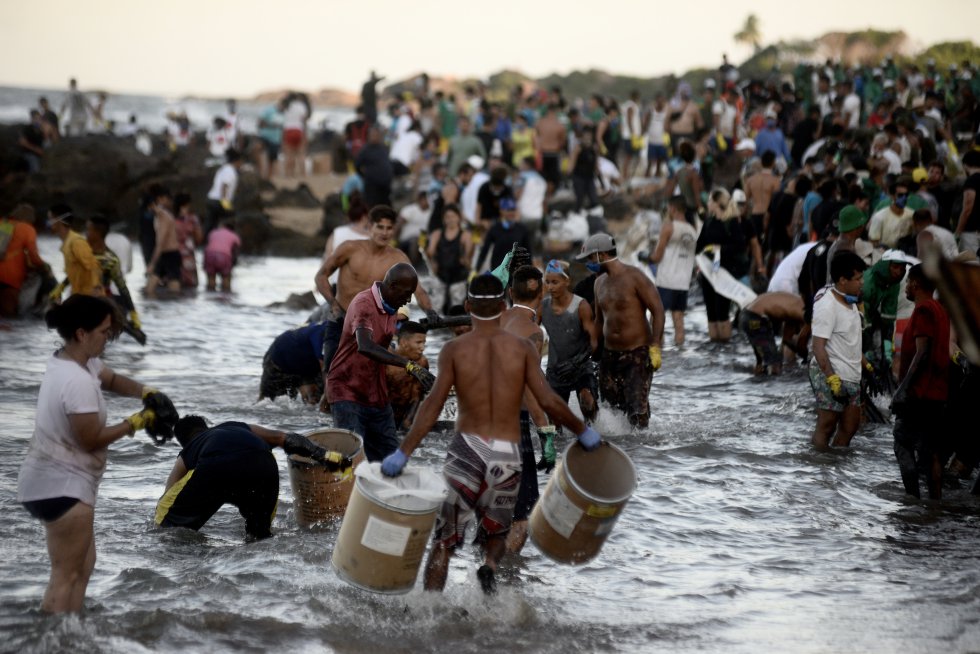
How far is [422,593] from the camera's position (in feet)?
19.6

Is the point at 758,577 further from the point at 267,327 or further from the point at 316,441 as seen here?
the point at 267,327

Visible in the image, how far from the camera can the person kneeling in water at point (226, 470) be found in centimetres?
658

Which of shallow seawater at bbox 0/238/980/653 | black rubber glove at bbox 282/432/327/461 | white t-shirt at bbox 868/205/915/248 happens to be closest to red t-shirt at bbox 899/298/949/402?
shallow seawater at bbox 0/238/980/653

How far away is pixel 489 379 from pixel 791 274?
7632mm

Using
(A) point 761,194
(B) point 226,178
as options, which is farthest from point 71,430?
(B) point 226,178

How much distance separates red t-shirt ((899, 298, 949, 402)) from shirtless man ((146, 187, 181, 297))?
43.6ft

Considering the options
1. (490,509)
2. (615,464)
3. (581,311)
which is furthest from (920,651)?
(581,311)

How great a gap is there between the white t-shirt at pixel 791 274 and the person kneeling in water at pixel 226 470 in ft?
24.0

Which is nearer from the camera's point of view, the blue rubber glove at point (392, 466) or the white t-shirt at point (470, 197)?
the blue rubber glove at point (392, 466)

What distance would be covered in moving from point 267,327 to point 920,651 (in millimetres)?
12256

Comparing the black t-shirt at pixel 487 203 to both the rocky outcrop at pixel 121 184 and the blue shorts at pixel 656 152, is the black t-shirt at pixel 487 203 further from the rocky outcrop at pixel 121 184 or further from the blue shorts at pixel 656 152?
the rocky outcrop at pixel 121 184

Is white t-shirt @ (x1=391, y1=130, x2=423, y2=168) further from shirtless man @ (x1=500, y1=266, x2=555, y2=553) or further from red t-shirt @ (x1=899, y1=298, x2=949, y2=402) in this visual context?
red t-shirt @ (x1=899, y1=298, x2=949, y2=402)

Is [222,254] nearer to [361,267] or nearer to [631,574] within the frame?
[361,267]

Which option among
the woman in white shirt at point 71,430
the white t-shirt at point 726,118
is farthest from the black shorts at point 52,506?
the white t-shirt at point 726,118
